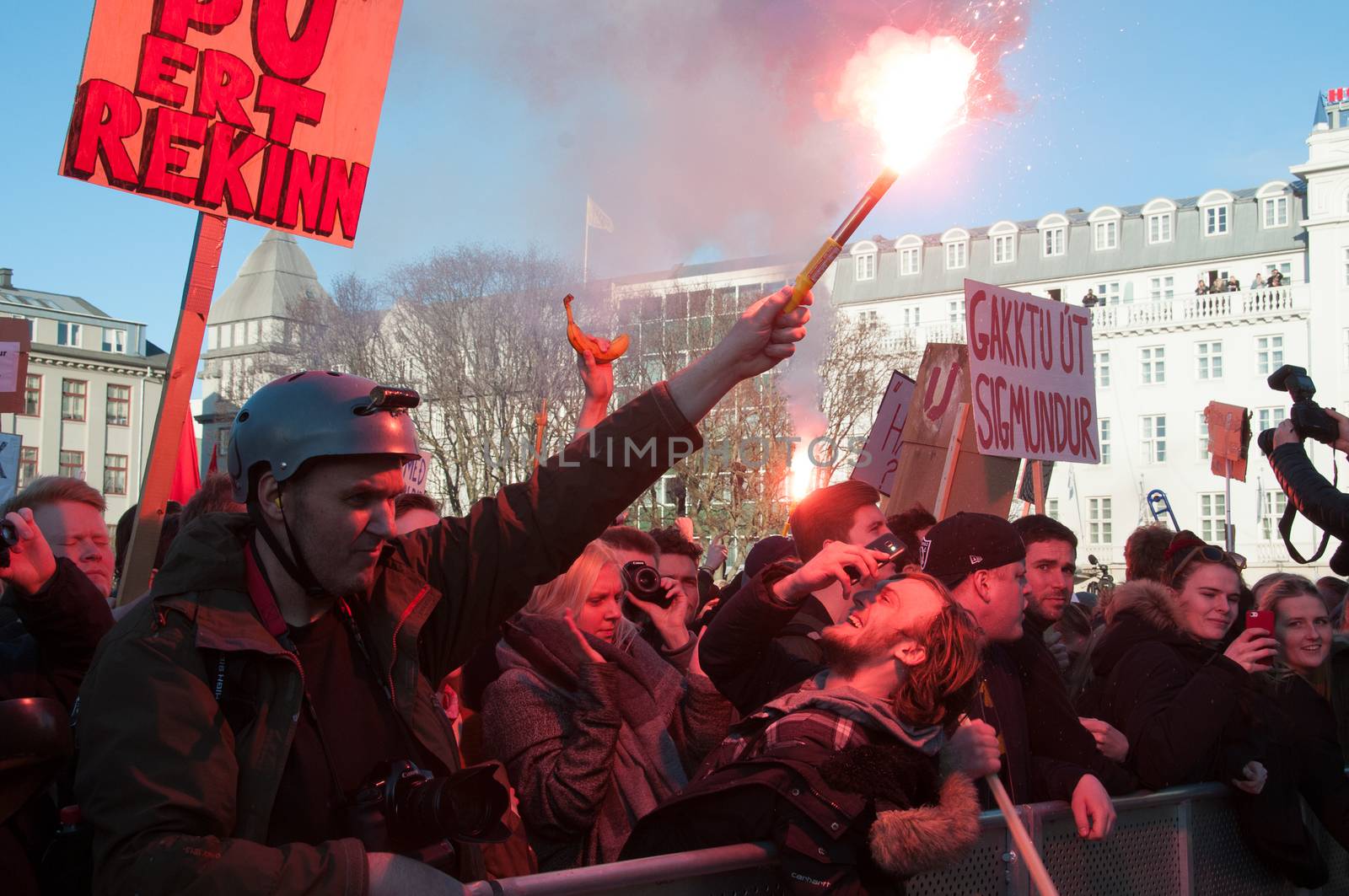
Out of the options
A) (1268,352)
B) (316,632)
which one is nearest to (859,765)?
(316,632)

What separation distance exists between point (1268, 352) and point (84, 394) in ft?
191

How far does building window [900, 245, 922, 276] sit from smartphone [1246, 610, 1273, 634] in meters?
63.3

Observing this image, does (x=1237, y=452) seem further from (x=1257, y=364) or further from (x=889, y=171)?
(x=1257, y=364)

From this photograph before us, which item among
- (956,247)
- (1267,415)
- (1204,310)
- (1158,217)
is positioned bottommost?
(1267,415)

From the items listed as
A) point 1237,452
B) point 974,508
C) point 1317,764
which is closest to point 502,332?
point 1237,452

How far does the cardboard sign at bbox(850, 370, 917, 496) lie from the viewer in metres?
9.34

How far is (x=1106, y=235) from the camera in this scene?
64812 millimetres

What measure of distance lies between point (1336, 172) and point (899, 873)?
58962 millimetres

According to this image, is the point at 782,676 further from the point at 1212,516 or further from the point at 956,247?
the point at 956,247

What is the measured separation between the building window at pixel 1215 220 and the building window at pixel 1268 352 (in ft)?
28.1

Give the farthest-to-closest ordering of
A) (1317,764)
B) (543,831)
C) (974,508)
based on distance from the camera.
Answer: (974,508)
(1317,764)
(543,831)

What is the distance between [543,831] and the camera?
11.7 feet

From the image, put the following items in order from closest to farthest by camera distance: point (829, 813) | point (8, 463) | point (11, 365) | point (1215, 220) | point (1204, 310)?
point (829, 813), point (11, 365), point (8, 463), point (1204, 310), point (1215, 220)

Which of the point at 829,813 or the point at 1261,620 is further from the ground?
the point at 1261,620
